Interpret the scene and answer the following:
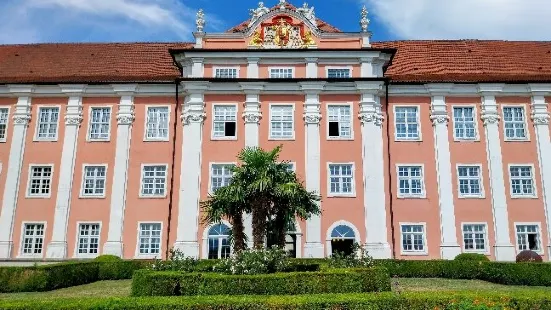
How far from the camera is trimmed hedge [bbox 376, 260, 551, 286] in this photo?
19828 millimetres

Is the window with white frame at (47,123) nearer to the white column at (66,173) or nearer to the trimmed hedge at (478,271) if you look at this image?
the white column at (66,173)

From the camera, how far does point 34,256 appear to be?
2780cm

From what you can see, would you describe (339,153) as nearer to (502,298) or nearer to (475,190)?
(475,190)

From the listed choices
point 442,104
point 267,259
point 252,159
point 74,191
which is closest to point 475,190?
point 442,104

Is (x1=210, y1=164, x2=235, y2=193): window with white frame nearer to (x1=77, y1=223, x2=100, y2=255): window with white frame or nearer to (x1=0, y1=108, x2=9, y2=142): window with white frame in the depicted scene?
(x1=77, y1=223, x2=100, y2=255): window with white frame

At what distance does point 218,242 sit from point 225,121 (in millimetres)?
7112

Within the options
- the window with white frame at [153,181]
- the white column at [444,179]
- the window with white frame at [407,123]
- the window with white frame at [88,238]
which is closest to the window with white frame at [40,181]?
the window with white frame at [88,238]

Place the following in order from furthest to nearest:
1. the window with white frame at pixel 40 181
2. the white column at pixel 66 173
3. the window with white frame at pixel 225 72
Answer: the window with white frame at pixel 225 72 < the window with white frame at pixel 40 181 < the white column at pixel 66 173

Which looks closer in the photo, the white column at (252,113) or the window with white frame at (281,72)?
the white column at (252,113)

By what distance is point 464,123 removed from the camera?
97.1 ft

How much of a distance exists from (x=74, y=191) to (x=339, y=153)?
1555cm

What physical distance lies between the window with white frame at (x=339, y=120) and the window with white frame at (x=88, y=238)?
14.6 metres

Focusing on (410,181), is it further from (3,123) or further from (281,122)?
(3,123)

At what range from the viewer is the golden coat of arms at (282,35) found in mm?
29938
